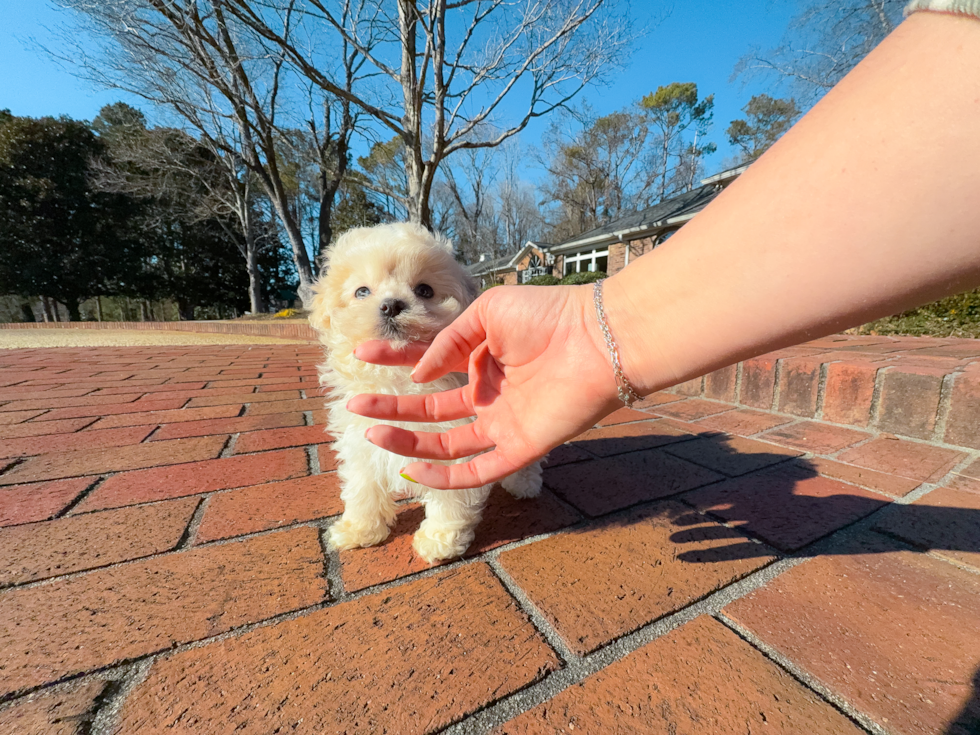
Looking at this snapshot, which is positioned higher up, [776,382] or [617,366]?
[617,366]

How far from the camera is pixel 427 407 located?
132 cm

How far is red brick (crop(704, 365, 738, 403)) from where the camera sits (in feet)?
8.98

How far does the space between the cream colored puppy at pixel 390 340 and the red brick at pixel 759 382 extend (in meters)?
1.80

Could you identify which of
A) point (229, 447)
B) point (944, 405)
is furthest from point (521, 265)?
point (229, 447)

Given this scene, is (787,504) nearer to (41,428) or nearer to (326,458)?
(326,458)

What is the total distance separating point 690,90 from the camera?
89.1 feet

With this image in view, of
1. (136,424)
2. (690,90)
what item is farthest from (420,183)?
(690,90)

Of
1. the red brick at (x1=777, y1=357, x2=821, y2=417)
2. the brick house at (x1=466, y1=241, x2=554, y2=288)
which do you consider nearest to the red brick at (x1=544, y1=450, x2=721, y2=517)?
the red brick at (x1=777, y1=357, x2=821, y2=417)

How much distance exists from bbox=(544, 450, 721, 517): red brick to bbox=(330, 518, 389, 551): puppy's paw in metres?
0.72

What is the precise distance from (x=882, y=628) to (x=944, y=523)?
69 centimetres

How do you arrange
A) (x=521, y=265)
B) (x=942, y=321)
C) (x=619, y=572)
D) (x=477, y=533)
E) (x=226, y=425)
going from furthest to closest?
(x=521, y=265) < (x=942, y=321) < (x=226, y=425) < (x=477, y=533) < (x=619, y=572)

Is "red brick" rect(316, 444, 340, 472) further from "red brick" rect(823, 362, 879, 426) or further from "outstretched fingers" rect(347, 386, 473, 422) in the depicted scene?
"red brick" rect(823, 362, 879, 426)

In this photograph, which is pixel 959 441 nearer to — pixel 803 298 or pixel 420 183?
pixel 803 298

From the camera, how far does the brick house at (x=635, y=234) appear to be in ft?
51.7
